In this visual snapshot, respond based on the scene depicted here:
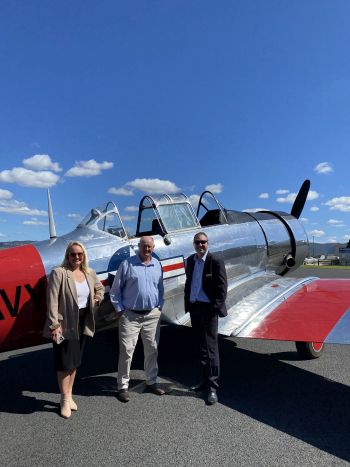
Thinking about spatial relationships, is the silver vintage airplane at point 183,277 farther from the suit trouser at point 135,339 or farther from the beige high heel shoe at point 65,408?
the beige high heel shoe at point 65,408

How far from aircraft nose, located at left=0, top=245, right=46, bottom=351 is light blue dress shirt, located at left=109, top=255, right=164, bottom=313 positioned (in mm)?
715

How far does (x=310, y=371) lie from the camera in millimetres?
4551

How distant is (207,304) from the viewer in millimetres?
3855

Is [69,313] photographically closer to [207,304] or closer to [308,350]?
[207,304]

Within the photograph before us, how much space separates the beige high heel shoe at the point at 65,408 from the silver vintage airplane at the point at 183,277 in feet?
2.06

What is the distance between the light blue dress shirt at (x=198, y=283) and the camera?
388cm

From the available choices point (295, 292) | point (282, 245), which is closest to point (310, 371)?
point (295, 292)

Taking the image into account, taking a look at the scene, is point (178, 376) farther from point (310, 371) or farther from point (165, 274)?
point (310, 371)

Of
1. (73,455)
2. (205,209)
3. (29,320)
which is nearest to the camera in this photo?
(73,455)

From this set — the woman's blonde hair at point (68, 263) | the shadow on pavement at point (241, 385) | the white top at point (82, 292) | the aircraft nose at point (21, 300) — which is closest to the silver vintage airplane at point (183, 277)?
the aircraft nose at point (21, 300)

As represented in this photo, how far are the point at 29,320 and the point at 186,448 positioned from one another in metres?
1.85

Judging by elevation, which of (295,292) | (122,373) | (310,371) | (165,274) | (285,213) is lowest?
(310,371)

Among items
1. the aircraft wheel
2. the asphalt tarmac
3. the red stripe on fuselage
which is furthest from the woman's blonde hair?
the aircraft wheel

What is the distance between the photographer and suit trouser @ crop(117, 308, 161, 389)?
3818mm
